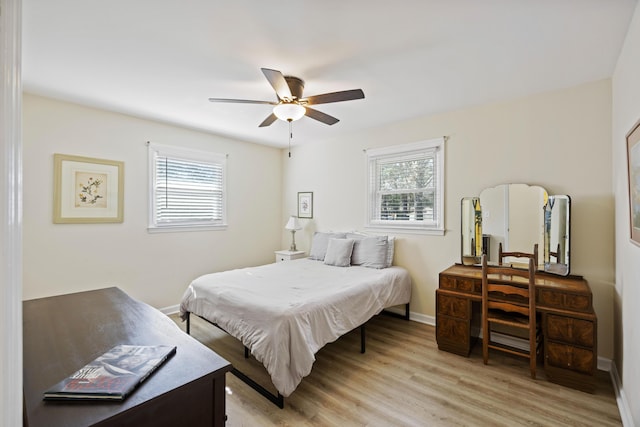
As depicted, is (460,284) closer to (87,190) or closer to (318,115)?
(318,115)

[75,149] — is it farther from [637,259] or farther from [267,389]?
[637,259]

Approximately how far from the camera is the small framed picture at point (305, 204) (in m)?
4.90

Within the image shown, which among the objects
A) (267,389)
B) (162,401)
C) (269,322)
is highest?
(162,401)

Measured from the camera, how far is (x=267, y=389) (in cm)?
232

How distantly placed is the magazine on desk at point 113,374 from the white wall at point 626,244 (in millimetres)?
2427

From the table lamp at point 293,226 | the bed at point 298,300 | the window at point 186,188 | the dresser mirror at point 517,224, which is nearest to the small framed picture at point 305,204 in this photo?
the table lamp at point 293,226

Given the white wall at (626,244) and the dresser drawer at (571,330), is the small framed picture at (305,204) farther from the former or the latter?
the white wall at (626,244)

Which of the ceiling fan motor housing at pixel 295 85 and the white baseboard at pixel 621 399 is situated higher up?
the ceiling fan motor housing at pixel 295 85

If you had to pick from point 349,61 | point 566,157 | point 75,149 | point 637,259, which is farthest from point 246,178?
point 637,259

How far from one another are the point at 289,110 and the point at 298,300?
1575 mm

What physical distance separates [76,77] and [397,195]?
3490mm

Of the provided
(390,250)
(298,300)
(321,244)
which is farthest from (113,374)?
(321,244)

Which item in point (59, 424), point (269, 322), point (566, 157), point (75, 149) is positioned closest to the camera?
point (59, 424)

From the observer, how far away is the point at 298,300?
2434 mm
